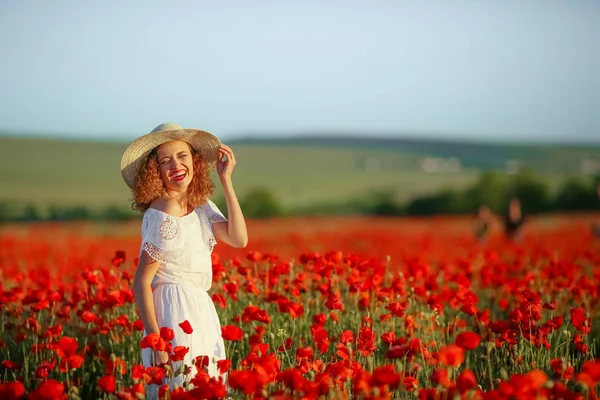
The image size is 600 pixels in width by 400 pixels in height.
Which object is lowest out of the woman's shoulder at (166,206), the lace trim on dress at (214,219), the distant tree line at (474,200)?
the distant tree line at (474,200)

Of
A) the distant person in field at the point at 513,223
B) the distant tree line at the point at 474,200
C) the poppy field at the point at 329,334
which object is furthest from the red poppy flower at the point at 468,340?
the distant tree line at the point at 474,200

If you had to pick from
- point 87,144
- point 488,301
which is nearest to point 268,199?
point 488,301

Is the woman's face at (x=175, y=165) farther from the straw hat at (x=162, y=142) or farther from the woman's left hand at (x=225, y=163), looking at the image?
the woman's left hand at (x=225, y=163)

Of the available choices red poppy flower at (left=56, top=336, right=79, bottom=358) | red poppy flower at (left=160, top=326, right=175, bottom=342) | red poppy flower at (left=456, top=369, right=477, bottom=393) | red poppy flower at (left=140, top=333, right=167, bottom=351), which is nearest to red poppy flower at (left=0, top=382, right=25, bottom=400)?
red poppy flower at (left=56, top=336, right=79, bottom=358)

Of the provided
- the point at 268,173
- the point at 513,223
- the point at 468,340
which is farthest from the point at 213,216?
the point at 268,173

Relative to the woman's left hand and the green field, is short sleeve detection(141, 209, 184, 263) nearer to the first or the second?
the woman's left hand

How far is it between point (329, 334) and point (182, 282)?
1.68m

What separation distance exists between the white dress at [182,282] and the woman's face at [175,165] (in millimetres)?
154

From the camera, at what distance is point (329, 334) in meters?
5.04

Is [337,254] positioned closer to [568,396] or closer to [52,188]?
[568,396]

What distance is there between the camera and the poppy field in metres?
2.66

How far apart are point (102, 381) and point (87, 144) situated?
4129 centimetres

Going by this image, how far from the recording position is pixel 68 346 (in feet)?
10.1

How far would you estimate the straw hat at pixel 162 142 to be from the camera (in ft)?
12.0
